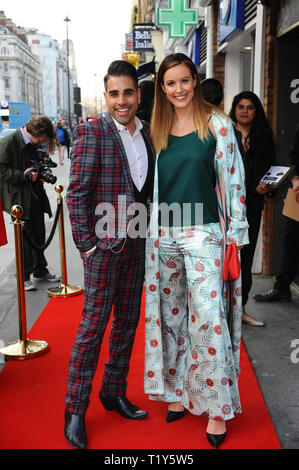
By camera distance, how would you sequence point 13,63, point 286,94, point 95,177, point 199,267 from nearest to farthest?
point 95,177 < point 199,267 < point 286,94 < point 13,63

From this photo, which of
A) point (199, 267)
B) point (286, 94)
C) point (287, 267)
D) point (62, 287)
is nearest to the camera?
point (199, 267)

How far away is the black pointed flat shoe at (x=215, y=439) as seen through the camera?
2.70 m

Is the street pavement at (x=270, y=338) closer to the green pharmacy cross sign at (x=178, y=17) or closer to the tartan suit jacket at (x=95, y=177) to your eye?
the tartan suit jacket at (x=95, y=177)

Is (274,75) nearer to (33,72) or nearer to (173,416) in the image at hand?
(173,416)

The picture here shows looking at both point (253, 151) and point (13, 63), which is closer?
point (253, 151)

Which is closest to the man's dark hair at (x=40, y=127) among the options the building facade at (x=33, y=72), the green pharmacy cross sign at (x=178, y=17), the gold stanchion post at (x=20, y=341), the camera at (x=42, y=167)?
the camera at (x=42, y=167)

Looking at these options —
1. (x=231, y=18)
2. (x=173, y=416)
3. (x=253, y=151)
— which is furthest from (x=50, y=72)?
(x=173, y=416)

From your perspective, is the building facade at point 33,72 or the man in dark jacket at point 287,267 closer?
the man in dark jacket at point 287,267

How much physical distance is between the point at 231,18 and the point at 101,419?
5638 millimetres

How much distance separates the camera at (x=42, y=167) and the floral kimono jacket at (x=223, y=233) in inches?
113

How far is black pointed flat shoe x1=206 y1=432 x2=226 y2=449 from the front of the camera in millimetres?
2701

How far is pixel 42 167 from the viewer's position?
5.41 m
